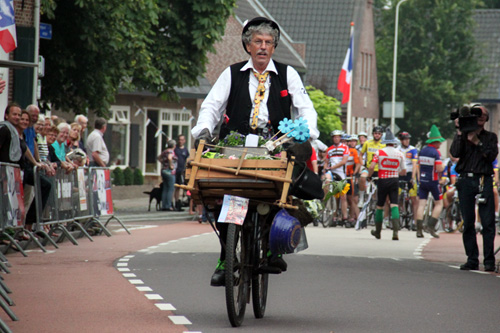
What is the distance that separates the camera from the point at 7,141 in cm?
1565

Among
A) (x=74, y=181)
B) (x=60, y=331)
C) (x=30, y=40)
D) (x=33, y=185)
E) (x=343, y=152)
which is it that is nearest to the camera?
(x=60, y=331)

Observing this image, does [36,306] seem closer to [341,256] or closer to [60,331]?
[60,331]

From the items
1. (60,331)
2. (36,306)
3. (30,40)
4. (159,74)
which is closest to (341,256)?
(36,306)

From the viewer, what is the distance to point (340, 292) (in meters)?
11.2

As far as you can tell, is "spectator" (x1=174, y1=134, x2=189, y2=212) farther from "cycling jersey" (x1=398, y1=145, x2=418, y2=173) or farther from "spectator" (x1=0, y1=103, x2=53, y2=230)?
"spectator" (x1=0, y1=103, x2=53, y2=230)

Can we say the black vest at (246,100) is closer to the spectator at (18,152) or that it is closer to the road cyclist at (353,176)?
the spectator at (18,152)

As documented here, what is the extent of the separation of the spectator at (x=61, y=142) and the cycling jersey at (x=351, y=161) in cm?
897

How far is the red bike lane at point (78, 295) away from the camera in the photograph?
8.73 metres

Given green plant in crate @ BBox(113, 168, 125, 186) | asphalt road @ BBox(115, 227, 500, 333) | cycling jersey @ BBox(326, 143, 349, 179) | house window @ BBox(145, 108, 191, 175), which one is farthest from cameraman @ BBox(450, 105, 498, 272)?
house window @ BBox(145, 108, 191, 175)

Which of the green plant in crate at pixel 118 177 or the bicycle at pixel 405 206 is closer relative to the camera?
the bicycle at pixel 405 206

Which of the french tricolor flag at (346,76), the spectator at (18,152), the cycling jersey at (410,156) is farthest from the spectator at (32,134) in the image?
the french tricolor flag at (346,76)

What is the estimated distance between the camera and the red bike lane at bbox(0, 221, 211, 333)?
8734 mm

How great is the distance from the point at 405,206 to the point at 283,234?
17.3 meters

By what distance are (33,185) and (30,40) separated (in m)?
7.94
